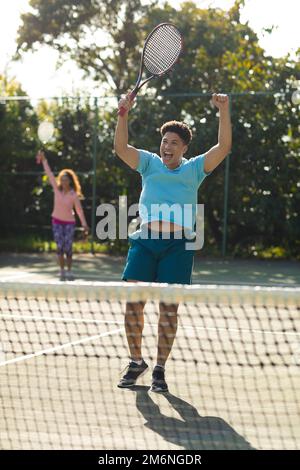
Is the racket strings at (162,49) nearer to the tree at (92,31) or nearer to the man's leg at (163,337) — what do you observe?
the man's leg at (163,337)

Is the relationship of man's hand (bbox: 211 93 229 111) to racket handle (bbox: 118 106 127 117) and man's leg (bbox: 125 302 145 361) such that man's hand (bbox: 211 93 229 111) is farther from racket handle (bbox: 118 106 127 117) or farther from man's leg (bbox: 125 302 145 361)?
man's leg (bbox: 125 302 145 361)

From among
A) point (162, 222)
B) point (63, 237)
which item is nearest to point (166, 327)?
point (162, 222)

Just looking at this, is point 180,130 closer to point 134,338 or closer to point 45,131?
point 134,338

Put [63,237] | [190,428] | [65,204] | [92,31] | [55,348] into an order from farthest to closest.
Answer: [92,31] < [63,237] < [65,204] < [55,348] < [190,428]

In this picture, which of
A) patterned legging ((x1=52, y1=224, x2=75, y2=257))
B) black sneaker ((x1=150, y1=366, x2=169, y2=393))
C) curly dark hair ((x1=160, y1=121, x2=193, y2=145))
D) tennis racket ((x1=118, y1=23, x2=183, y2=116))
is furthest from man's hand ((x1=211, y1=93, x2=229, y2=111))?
patterned legging ((x1=52, y1=224, x2=75, y2=257))

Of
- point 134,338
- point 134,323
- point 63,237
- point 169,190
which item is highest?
point 169,190

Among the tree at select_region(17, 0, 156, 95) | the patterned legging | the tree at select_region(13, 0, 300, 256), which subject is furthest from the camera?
the tree at select_region(17, 0, 156, 95)

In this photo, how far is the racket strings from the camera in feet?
21.4

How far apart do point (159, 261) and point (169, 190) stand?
Answer: 1.44 feet

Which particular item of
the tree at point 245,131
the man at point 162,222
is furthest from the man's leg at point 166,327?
the tree at point 245,131

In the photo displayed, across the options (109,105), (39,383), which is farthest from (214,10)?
(39,383)

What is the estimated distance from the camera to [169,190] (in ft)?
18.5

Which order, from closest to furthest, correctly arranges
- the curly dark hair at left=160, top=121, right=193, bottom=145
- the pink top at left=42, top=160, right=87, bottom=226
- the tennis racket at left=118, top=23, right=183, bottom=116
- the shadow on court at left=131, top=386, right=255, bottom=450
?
the shadow on court at left=131, top=386, right=255, bottom=450 < the curly dark hair at left=160, top=121, right=193, bottom=145 < the tennis racket at left=118, top=23, right=183, bottom=116 < the pink top at left=42, top=160, right=87, bottom=226

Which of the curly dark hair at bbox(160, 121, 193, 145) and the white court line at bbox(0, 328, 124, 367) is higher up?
the curly dark hair at bbox(160, 121, 193, 145)
